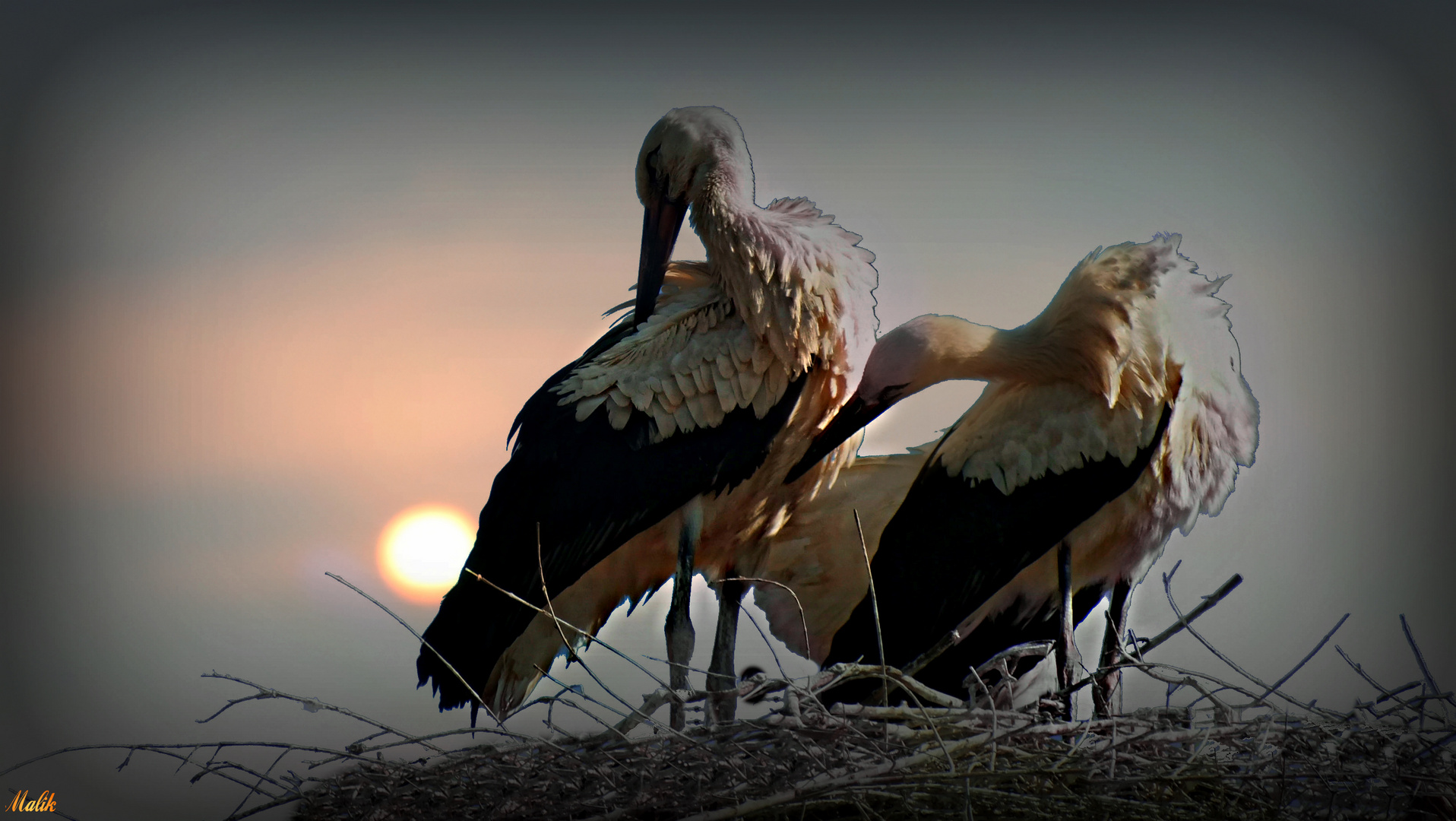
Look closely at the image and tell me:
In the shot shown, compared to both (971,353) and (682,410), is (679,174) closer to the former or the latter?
(682,410)

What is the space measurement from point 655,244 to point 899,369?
38cm

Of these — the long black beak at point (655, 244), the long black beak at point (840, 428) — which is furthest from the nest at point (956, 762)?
the long black beak at point (655, 244)

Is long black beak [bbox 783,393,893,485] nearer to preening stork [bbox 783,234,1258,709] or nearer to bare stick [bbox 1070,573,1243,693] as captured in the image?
preening stork [bbox 783,234,1258,709]

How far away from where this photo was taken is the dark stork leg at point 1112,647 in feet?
4.87

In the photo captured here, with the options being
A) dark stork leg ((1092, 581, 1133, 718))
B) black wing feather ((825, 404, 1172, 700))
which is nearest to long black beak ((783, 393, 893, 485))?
black wing feather ((825, 404, 1172, 700))

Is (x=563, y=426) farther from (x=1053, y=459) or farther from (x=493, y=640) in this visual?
(x=1053, y=459)

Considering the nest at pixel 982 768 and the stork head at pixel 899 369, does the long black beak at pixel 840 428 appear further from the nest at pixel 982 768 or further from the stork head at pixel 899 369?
the nest at pixel 982 768

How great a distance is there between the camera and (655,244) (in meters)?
1.66

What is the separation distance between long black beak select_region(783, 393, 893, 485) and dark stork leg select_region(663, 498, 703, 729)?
0.51ft

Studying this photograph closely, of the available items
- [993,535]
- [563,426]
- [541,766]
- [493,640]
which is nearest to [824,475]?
[993,535]

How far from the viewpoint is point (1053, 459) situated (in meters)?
1.59

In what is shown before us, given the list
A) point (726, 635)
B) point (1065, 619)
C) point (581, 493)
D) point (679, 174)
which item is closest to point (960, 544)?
point (1065, 619)

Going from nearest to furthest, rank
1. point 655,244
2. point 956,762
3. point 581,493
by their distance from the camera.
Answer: point 956,762 → point 581,493 → point 655,244

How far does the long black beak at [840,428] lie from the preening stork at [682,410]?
0.06ft
